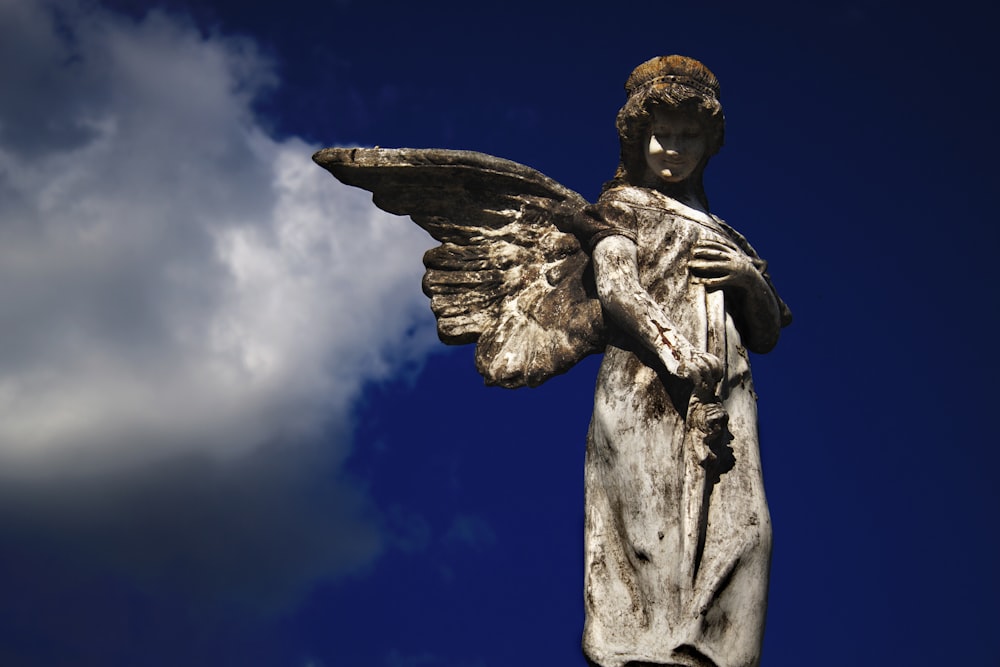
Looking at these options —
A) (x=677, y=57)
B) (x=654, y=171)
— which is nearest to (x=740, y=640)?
(x=654, y=171)

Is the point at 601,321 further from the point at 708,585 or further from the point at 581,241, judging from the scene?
the point at 708,585

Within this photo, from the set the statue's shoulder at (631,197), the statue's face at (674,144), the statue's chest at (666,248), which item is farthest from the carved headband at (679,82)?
the statue's chest at (666,248)

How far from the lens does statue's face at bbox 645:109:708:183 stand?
7.32 m

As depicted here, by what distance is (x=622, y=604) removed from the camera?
6.52 metres

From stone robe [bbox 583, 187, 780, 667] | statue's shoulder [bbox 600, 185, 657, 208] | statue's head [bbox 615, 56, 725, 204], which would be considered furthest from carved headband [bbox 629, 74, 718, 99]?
stone robe [bbox 583, 187, 780, 667]

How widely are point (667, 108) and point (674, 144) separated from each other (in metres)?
0.21

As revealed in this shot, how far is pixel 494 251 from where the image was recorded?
7750mm

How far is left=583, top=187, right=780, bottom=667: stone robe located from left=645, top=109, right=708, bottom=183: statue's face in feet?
1.54

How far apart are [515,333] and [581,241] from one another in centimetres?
62

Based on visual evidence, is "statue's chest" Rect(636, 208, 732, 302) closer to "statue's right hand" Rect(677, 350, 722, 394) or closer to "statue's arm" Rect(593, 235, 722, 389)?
"statue's arm" Rect(593, 235, 722, 389)

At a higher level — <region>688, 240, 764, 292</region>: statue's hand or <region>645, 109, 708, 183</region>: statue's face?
<region>645, 109, 708, 183</region>: statue's face

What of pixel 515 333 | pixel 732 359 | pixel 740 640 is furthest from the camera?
pixel 515 333

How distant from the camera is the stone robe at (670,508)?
252 inches

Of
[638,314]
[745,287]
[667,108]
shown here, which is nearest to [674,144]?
[667,108]
